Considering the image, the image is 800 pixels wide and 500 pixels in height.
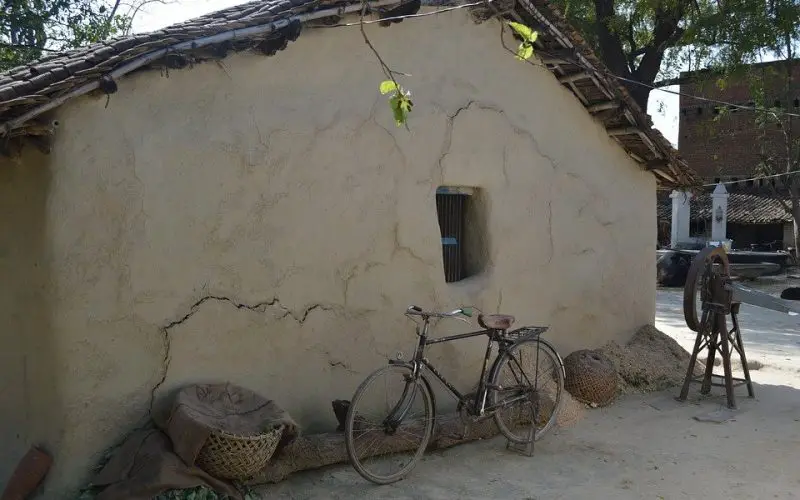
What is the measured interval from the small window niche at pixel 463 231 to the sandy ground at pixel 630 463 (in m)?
1.53

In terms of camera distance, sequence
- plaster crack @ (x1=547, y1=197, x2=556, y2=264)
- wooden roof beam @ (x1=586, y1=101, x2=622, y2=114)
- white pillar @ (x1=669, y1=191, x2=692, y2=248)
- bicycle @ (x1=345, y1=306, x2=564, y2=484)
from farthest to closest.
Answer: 1. white pillar @ (x1=669, y1=191, x2=692, y2=248)
2. wooden roof beam @ (x1=586, y1=101, x2=622, y2=114)
3. plaster crack @ (x1=547, y1=197, x2=556, y2=264)
4. bicycle @ (x1=345, y1=306, x2=564, y2=484)

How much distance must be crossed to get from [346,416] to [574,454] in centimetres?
190

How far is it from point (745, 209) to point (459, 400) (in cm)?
2869

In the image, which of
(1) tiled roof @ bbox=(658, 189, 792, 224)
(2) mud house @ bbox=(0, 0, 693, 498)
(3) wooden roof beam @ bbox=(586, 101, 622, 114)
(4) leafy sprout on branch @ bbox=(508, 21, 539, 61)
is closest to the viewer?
(4) leafy sprout on branch @ bbox=(508, 21, 539, 61)

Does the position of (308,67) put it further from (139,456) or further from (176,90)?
(139,456)

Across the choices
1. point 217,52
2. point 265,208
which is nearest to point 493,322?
point 265,208

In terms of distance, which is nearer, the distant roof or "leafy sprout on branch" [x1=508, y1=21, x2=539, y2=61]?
"leafy sprout on branch" [x1=508, y1=21, x2=539, y2=61]

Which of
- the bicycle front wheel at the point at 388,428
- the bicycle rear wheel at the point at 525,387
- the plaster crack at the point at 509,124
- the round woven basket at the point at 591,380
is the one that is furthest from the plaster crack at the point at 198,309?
the round woven basket at the point at 591,380

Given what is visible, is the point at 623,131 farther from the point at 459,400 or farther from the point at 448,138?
the point at 459,400

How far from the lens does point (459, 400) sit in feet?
17.7

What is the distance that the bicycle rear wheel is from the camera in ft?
18.2

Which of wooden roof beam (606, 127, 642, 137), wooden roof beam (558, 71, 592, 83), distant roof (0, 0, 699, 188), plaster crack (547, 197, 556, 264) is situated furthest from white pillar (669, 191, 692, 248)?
plaster crack (547, 197, 556, 264)

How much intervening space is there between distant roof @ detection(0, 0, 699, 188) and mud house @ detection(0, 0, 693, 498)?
0.05ft

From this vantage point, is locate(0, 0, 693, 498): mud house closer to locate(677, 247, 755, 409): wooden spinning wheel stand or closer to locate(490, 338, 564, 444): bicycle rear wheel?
locate(490, 338, 564, 444): bicycle rear wheel
